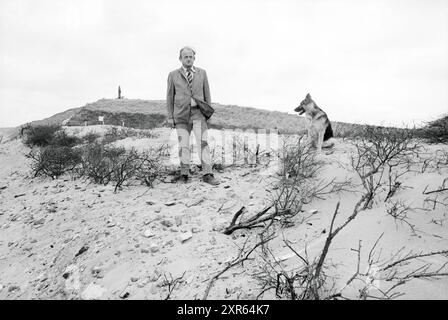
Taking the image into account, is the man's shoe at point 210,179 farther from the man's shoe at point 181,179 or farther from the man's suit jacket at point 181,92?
the man's suit jacket at point 181,92

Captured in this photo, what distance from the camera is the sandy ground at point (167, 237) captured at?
2.35m

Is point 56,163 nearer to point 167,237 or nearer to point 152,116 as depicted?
point 167,237

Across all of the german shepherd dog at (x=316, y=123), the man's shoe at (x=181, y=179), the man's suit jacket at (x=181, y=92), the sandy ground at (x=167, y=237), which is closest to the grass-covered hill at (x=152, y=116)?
the german shepherd dog at (x=316, y=123)

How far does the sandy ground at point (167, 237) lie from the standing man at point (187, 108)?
10.0 inches

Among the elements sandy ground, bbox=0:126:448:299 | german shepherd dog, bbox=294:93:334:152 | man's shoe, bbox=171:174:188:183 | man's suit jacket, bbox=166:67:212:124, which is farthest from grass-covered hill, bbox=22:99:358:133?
sandy ground, bbox=0:126:448:299

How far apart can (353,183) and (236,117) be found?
11724mm

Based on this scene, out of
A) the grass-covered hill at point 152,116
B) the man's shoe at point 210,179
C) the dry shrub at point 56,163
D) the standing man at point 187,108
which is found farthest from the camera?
the grass-covered hill at point 152,116

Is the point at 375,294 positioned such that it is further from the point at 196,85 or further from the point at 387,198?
the point at 196,85

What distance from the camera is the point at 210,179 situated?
437 centimetres

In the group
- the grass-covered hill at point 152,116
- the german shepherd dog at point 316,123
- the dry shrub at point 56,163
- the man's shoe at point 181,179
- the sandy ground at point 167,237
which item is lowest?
the sandy ground at point 167,237

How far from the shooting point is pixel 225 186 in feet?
14.0

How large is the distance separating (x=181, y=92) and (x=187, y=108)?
0.76ft

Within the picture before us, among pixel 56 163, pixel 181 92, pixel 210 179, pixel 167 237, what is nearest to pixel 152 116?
pixel 56 163

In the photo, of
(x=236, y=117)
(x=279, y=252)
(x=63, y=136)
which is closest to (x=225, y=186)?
(x=279, y=252)
